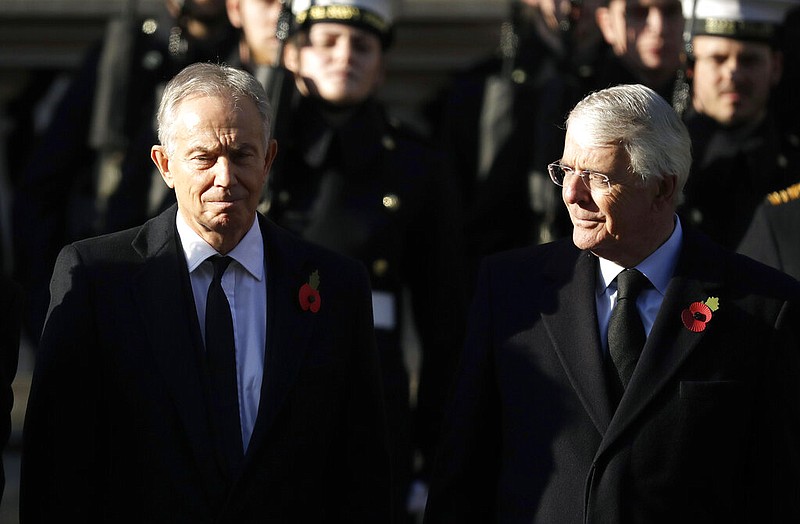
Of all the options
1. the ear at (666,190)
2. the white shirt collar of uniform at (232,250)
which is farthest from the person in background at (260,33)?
the ear at (666,190)

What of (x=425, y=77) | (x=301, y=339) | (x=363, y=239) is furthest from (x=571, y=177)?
(x=425, y=77)

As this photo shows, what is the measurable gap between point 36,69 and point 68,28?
340mm

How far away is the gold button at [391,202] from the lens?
6.37 meters

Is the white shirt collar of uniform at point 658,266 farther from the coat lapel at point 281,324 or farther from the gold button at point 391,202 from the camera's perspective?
the gold button at point 391,202

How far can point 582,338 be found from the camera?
473 centimetres

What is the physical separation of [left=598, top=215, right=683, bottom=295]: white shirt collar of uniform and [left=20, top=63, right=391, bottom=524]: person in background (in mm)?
633

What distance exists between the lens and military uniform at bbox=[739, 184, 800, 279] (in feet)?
18.5

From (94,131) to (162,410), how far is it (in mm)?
3042

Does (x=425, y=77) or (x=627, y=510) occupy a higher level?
(x=425, y=77)

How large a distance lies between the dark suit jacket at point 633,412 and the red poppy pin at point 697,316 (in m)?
0.01

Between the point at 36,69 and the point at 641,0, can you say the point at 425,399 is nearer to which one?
the point at 641,0

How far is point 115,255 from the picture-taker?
4.70 metres

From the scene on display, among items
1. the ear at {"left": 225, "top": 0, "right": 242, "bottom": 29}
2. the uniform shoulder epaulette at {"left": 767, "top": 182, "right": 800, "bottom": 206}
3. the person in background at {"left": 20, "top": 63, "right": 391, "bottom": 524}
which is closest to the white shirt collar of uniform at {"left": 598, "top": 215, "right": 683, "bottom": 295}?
the person in background at {"left": 20, "top": 63, "right": 391, "bottom": 524}

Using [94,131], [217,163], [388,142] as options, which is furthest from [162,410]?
[94,131]
